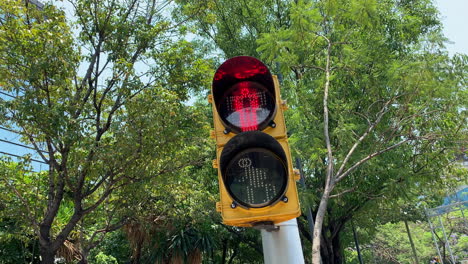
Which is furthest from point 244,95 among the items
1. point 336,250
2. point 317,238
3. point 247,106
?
point 336,250

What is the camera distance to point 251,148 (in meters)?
1.96

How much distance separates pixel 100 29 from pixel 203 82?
2486 mm

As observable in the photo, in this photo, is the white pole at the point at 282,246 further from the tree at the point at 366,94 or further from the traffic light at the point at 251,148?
the tree at the point at 366,94

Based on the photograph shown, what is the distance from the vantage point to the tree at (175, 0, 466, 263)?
5.08 metres

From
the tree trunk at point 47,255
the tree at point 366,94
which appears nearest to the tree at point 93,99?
the tree trunk at point 47,255

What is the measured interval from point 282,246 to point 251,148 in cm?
61

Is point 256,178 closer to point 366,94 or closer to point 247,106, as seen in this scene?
point 247,106

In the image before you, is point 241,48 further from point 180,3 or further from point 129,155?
point 129,155

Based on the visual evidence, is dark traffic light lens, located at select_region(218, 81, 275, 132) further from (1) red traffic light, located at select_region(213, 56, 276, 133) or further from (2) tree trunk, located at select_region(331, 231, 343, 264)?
(2) tree trunk, located at select_region(331, 231, 343, 264)

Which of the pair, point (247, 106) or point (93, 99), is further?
point (93, 99)

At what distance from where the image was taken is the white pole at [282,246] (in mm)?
2062

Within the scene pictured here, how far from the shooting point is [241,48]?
38.1 feet

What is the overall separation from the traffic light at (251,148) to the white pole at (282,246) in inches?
11.7

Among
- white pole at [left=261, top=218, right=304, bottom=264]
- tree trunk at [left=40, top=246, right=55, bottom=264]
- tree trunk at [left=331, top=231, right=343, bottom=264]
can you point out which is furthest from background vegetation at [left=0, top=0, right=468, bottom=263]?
tree trunk at [left=331, top=231, right=343, bottom=264]
